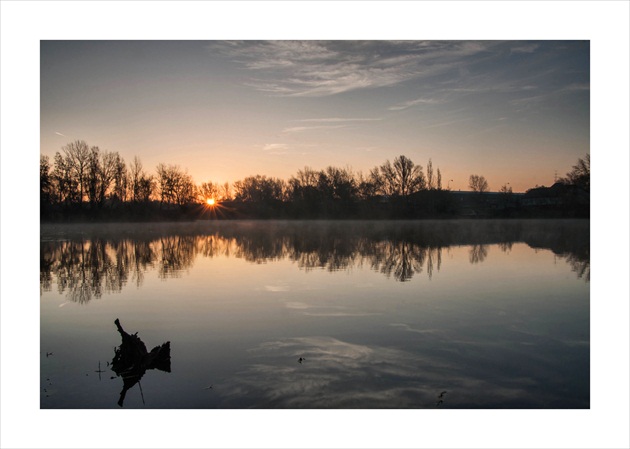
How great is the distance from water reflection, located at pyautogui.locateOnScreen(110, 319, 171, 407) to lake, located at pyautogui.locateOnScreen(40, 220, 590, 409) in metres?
0.02

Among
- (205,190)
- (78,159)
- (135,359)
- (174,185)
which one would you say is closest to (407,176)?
(174,185)

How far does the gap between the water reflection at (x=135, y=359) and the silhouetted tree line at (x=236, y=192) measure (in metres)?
5.57

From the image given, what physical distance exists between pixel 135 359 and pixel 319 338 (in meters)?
3.14

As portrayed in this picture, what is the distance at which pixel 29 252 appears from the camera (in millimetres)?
7996

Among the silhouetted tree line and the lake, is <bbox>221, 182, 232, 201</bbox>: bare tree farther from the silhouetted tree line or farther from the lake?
the lake

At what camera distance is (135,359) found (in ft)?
24.7

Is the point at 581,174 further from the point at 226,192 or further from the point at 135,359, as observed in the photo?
the point at 226,192

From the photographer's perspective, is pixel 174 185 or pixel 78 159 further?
pixel 174 185

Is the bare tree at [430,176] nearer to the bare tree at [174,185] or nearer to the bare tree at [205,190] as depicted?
the bare tree at [174,185]

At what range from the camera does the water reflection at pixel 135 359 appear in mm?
7402

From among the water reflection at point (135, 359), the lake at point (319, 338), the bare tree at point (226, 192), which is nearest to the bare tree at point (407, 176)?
the lake at point (319, 338)

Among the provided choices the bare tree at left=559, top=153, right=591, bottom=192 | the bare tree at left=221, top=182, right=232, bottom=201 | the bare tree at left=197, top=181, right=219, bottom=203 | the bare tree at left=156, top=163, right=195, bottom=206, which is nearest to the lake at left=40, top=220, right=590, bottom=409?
the bare tree at left=559, top=153, right=591, bottom=192

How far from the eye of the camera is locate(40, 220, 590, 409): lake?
6.56 metres
